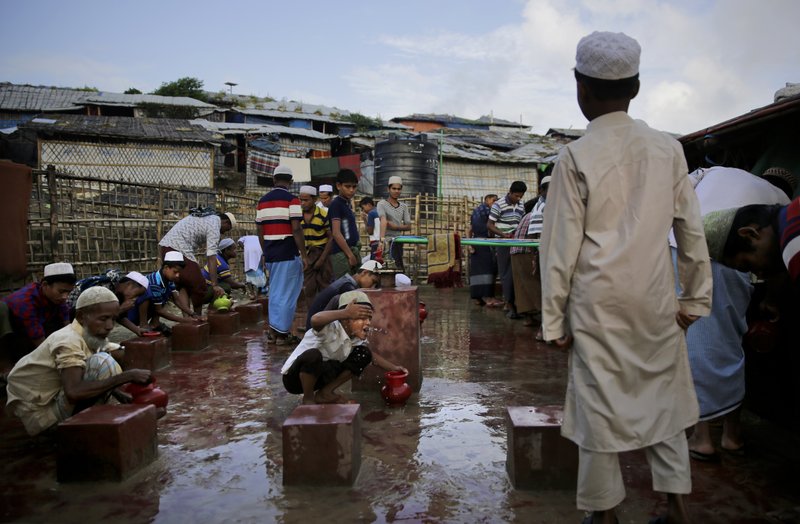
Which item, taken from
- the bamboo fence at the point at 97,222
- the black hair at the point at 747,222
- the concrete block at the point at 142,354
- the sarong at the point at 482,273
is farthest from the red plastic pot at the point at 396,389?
the sarong at the point at 482,273

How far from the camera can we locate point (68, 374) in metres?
3.35

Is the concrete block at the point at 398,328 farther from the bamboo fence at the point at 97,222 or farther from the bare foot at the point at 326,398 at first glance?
the bamboo fence at the point at 97,222

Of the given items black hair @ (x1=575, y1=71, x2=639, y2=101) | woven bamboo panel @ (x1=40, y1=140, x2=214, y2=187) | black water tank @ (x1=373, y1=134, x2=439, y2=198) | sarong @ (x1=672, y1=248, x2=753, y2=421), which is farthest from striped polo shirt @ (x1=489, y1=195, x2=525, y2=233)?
woven bamboo panel @ (x1=40, y1=140, x2=214, y2=187)

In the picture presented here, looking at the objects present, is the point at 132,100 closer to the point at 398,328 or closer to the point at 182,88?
the point at 182,88

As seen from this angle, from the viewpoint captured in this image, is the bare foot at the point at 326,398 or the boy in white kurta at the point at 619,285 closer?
the boy in white kurta at the point at 619,285

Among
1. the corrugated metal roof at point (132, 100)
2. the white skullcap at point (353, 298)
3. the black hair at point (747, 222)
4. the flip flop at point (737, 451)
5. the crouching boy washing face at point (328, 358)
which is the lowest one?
the flip flop at point (737, 451)

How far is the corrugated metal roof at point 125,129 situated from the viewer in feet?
64.8

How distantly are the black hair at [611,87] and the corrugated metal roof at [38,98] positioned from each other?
31218 mm

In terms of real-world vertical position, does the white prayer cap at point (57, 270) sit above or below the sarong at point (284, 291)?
above

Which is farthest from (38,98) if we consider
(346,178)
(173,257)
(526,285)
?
(526,285)

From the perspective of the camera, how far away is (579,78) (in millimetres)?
2293

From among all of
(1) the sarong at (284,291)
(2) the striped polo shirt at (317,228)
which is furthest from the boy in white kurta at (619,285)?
(2) the striped polo shirt at (317,228)

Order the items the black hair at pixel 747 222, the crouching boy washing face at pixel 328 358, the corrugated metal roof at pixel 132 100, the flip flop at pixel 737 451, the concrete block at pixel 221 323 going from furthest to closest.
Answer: the corrugated metal roof at pixel 132 100 → the concrete block at pixel 221 323 → the crouching boy washing face at pixel 328 358 → the flip flop at pixel 737 451 → the black hair at pixel 747 222

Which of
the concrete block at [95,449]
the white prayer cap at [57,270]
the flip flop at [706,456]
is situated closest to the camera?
the concrete block at [95,449]
